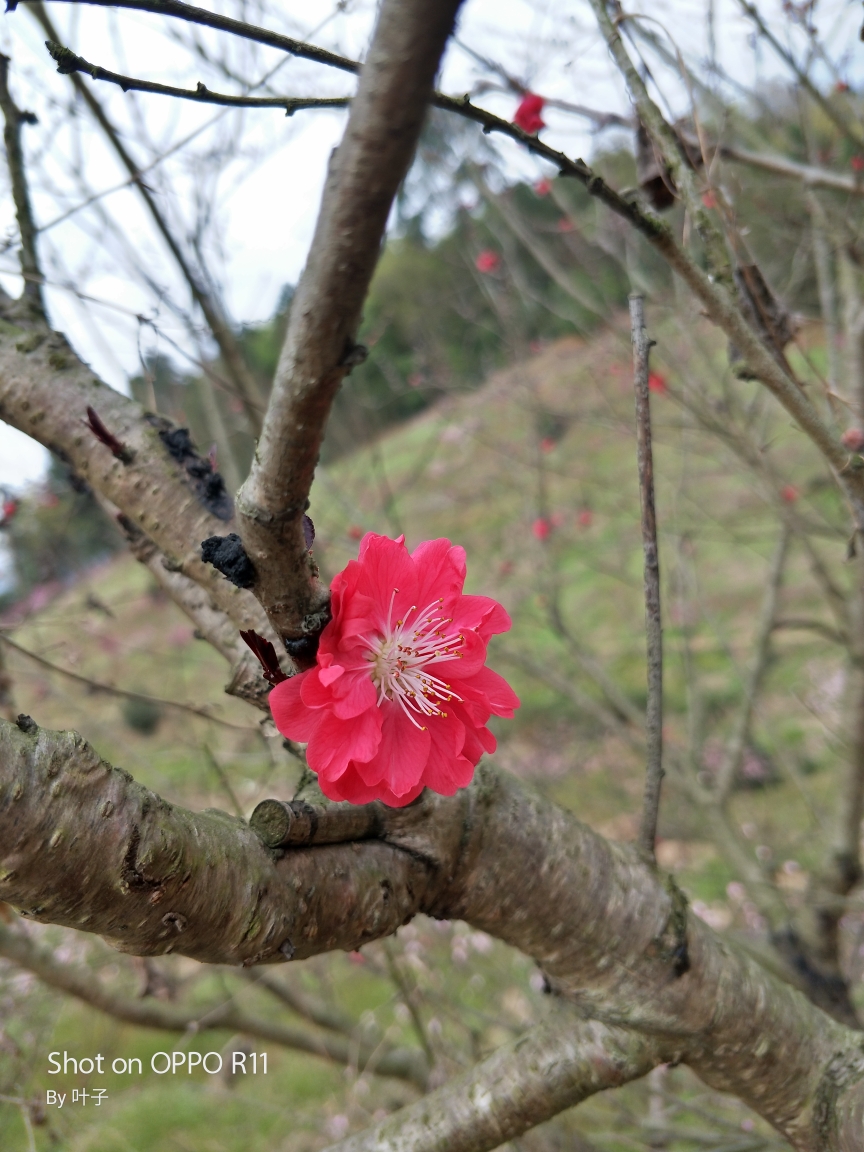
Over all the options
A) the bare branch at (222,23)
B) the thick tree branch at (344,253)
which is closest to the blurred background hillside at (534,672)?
the bare branch at (222,23)

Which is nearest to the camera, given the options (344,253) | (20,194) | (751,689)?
(344,253)

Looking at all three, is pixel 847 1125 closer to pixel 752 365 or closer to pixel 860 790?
pixel 752 365

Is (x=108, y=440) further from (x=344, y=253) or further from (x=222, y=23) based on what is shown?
(x=344, y=253)

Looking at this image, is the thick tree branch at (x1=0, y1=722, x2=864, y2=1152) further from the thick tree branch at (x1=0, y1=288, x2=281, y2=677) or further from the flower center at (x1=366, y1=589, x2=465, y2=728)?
the thick tree branch at (x1=0, y1=288, x2=281, y2=677)

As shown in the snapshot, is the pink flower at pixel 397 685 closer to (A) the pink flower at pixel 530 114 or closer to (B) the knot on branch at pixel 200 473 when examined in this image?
(B) the knot on branch at pixel 200 473

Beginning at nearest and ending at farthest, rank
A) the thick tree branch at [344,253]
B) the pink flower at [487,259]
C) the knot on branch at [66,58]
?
the thick tree branch at [344,253], the knot on branch at [66,58], the pink flower at [487,259]

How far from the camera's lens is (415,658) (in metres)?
0.99

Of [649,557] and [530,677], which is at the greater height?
[649,557]

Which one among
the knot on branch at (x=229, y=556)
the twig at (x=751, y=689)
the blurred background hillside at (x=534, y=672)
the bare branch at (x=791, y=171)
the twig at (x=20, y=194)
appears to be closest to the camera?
the knot on branch at (x=229, y=556)

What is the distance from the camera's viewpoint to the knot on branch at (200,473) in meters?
1.16

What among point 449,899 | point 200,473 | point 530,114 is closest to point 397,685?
point 449,899

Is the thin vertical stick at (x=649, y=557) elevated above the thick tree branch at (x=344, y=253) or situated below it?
below

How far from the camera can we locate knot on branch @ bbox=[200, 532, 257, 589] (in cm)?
73

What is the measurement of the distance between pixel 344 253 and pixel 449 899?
2.82ft
